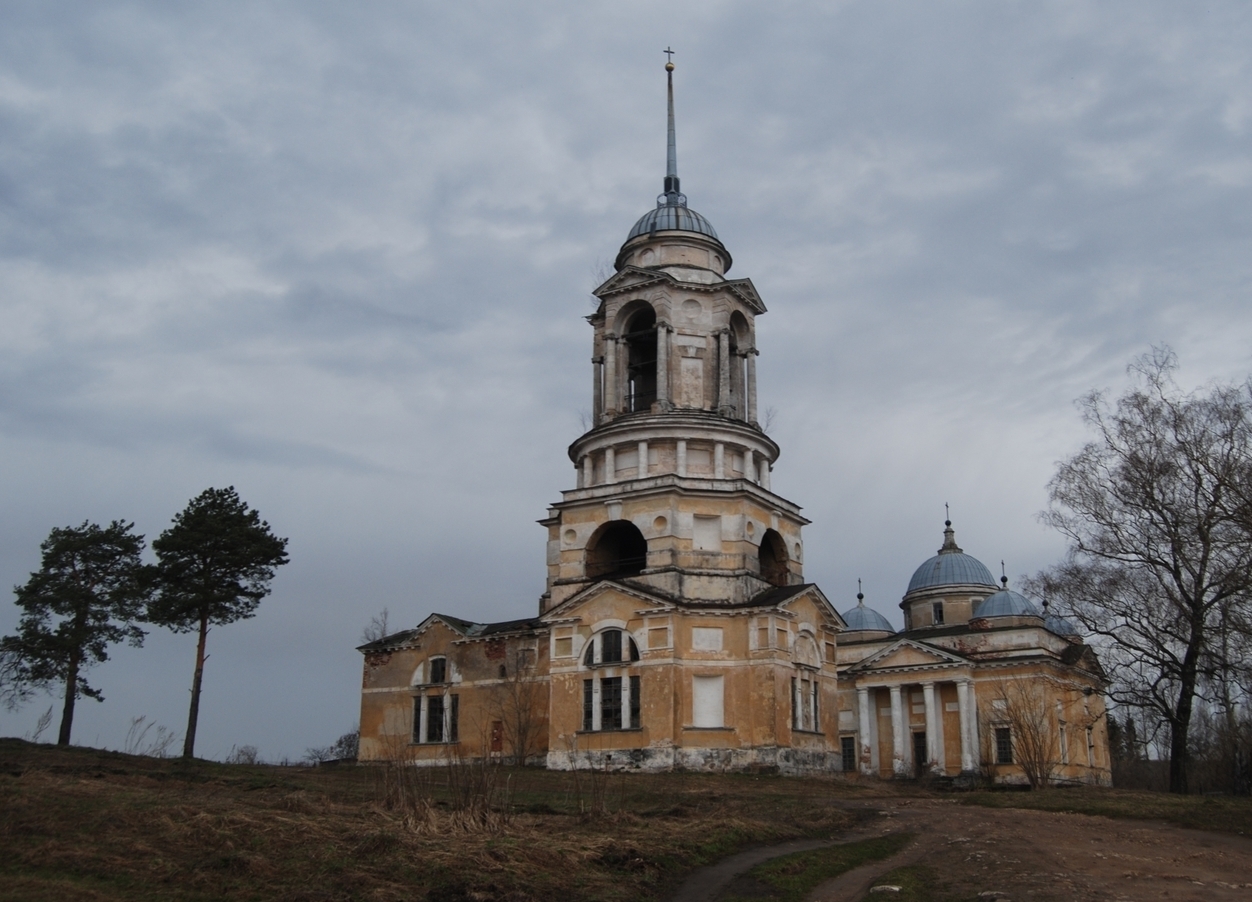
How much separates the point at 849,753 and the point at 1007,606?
11074mm

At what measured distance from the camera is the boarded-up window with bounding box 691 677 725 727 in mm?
38781

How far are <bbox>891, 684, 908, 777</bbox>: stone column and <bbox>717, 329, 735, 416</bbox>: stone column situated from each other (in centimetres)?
1836

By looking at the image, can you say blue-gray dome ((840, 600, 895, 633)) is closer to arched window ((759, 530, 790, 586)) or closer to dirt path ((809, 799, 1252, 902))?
arched window ((759, 530, 790, 586))

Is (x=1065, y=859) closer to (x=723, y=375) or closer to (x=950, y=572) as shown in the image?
(x=723, y=375)

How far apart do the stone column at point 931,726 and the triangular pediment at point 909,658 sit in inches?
43.0

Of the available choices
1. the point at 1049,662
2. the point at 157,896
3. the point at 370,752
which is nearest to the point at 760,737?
the point at 370,752

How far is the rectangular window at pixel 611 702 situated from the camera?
129ft

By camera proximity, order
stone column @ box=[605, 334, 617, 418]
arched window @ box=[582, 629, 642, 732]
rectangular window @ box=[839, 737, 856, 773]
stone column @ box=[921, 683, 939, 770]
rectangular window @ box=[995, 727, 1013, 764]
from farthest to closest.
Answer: rectangular window @ box=[839, 737, 856, 773], stone column @ box=[921, 683, 939, 770], rectangular window @ box=[995, 727, 1013, 764], stone column @ box=[605, 334, 617, 418], arched window @ box=[582, 629, 642, 732]

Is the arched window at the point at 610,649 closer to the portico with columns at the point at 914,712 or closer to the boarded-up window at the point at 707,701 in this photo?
the boarded-up window at the point at 707,701

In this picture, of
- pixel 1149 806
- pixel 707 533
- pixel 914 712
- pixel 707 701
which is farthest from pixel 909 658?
pixel 1149 806

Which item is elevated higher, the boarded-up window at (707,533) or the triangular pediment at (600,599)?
the boarded-up window at (707,533)

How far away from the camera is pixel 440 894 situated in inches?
468

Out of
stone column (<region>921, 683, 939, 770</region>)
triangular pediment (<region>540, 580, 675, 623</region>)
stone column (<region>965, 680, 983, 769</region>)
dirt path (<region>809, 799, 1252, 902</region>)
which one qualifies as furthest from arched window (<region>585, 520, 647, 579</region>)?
dirt path (<region>809, 799, 1252, 902</region>)

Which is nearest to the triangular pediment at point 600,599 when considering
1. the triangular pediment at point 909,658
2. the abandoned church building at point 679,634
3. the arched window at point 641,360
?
the abandoned church building at point 679,634
